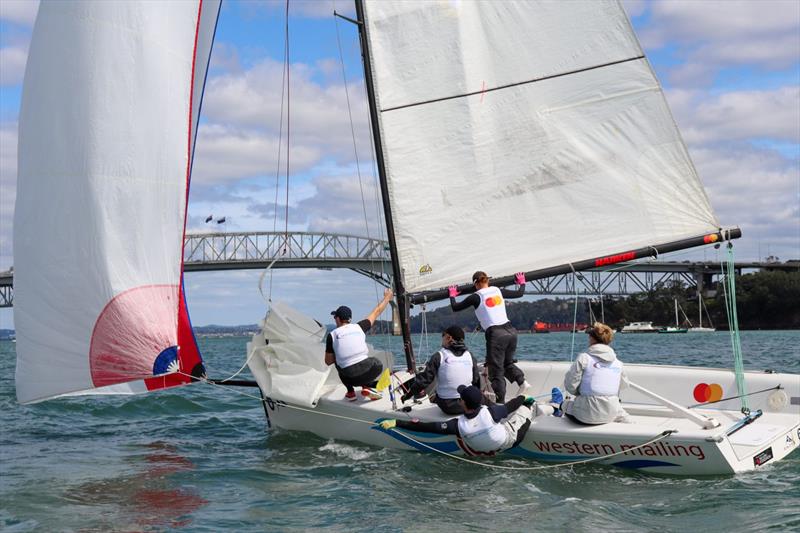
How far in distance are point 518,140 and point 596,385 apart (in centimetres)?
283

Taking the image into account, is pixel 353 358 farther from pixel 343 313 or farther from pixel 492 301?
pixel 492 301

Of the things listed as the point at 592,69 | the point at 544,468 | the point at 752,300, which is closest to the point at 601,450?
the point at 544,468

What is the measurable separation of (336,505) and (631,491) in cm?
237

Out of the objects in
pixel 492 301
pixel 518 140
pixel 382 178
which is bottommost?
pixel 492 301

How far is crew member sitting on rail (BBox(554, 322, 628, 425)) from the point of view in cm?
784

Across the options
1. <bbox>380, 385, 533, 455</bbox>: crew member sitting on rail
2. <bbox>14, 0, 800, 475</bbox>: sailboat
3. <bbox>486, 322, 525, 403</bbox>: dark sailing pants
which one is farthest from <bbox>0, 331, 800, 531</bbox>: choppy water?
<bbox>486, 322, 525, 403</bbox>: dark sailing pants

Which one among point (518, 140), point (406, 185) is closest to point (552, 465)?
point (406, 185)

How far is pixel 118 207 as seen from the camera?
335 inches

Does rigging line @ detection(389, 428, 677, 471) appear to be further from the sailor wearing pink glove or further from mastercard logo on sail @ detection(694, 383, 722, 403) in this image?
mastercard logo on sail @ detection(694, 383, 722, 403)

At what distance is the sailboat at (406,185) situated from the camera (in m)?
8.46

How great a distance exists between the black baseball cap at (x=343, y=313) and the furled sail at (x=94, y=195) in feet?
6.24

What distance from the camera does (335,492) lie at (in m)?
7.64

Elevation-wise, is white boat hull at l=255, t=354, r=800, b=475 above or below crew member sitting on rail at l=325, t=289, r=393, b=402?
below

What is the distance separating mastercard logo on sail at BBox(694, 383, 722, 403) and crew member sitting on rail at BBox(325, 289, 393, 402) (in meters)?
3.28
